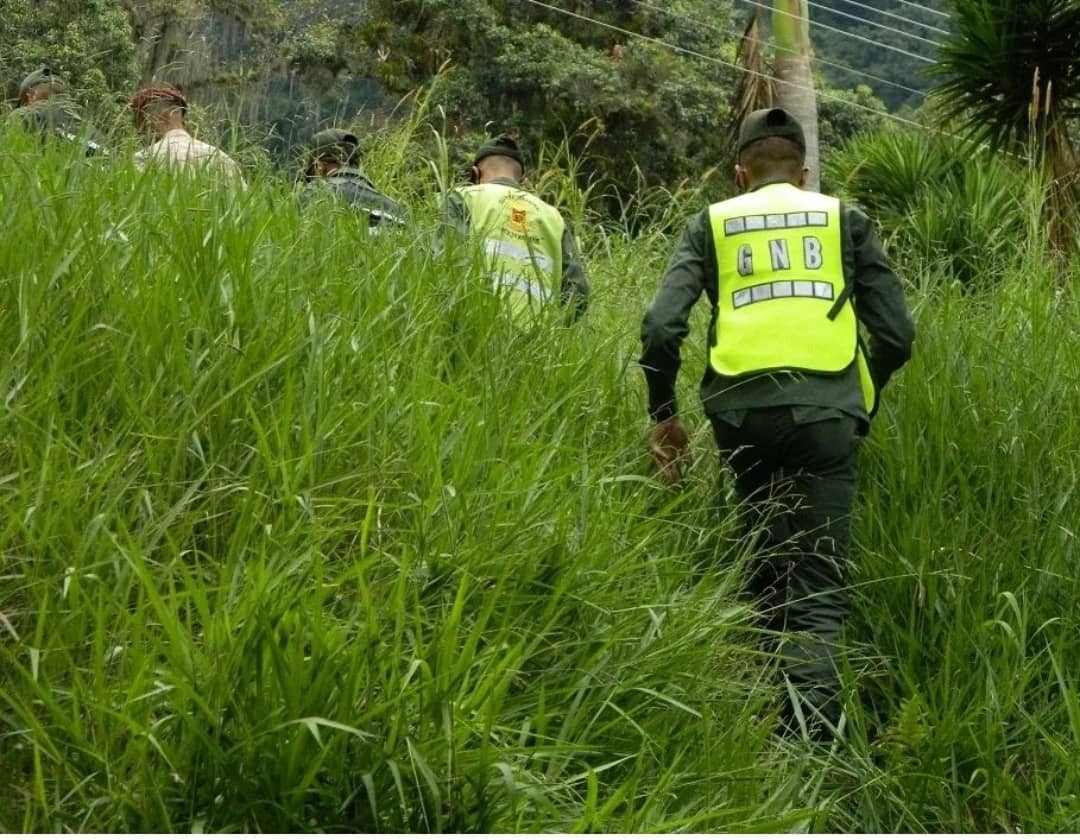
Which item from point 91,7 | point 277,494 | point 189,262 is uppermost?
point 189,262

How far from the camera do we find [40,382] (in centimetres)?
327

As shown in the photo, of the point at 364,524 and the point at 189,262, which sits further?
the point at 189,262

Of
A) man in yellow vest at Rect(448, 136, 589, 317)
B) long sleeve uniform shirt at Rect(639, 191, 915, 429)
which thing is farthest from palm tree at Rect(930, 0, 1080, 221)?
long sleeve uniform shirt at Rect(639, 191, 915, 429)

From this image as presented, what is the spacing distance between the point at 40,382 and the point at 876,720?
237cm

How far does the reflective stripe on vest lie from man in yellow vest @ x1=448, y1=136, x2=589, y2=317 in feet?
1.99

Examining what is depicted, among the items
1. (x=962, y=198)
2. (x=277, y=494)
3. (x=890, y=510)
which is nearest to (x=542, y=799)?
(x=277, y=494)

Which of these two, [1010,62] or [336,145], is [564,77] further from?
[336,145]

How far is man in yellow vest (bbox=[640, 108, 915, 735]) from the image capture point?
441 centimetres

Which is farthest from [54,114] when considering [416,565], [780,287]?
[416,565]

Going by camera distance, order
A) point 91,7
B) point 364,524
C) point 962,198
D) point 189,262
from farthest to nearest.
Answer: point 91,7, point 962,198, point 189,262, point 364,524

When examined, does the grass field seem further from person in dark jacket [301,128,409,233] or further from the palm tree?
the palm tree

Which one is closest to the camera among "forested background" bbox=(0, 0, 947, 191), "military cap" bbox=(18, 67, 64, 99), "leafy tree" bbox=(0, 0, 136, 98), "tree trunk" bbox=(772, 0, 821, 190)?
"military cap" bbox=(18, 67, 64, 99)

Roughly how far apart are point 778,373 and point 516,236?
4.29 feet

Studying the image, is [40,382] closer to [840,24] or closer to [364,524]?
[364,524]
